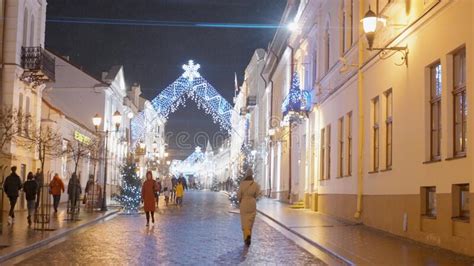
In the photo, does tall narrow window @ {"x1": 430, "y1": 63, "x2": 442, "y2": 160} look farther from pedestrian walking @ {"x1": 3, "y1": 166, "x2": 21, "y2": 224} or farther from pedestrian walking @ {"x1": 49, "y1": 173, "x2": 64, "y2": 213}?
pedestrian walking @ {"x1": 49, "y1": 173, "x2": 64, "y2": 213}

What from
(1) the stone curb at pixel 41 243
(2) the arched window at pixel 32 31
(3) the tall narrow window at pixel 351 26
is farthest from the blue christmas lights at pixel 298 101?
(1) the stone curb at pixel 41 243

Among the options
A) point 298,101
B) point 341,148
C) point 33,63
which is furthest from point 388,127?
point 33,63

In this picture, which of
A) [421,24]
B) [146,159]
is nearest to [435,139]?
[421,24]

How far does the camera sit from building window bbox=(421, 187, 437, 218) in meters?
15.8

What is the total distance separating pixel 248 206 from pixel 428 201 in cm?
410

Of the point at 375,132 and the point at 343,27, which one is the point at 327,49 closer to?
the point at 343,27

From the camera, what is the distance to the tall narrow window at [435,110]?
15516mm

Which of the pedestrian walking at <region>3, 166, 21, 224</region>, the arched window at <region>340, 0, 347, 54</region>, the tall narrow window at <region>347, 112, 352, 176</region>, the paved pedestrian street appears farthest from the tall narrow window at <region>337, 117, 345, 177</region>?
the pedestrian walking at <region>3, 166, 21, 224</region>

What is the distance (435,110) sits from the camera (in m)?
15.7

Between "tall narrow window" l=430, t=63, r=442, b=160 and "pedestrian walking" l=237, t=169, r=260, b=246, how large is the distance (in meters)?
4.22

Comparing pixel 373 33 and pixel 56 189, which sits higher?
pixel 373 33

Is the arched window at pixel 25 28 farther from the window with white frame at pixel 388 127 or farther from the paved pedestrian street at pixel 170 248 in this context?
the window with white frame at pixel 388 127

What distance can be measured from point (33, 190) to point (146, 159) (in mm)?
53914

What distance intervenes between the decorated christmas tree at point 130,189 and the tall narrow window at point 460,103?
71.3 feet
